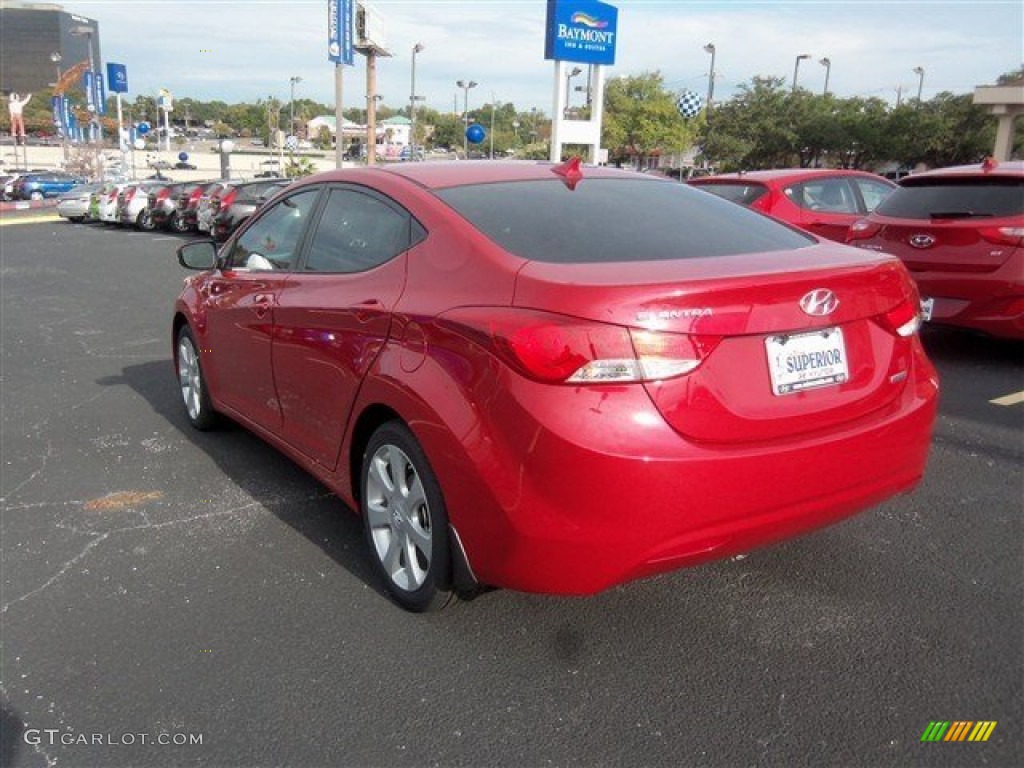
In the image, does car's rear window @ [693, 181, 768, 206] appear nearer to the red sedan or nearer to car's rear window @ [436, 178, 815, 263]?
car's rear window @ [436, 178, 815, 263]

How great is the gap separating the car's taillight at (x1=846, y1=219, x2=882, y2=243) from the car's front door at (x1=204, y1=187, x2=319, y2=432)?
490 centimetres

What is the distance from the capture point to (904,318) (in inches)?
115

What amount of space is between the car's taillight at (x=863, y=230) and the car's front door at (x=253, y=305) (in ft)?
16.1

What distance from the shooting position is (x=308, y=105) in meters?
→ 169

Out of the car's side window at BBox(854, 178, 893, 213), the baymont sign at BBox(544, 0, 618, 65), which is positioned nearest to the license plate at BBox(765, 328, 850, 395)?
the car's side window at BBox(854, 178, 893, 213)

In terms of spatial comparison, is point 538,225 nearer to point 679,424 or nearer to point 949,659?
point 679,424

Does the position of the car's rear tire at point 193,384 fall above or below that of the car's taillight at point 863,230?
below

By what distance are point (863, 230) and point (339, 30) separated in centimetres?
2272

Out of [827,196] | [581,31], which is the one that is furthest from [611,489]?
[581,31]

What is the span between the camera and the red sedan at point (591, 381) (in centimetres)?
240

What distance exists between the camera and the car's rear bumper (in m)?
2.38

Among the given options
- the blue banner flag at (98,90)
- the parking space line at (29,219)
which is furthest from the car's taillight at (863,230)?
the blue banner flag at (98,90)

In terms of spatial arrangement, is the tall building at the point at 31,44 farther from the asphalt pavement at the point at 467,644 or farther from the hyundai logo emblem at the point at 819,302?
the hyundai logo emblem at the point at 819,302

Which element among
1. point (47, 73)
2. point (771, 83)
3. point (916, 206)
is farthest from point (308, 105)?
point (916, 206)
